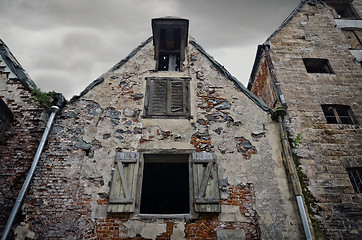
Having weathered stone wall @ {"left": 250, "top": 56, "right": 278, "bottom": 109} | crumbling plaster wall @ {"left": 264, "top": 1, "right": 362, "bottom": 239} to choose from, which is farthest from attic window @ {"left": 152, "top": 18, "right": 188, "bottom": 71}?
crumbling plaster wall @ {"left": 264, "top": 1, "right": 362, "bottom": 239}

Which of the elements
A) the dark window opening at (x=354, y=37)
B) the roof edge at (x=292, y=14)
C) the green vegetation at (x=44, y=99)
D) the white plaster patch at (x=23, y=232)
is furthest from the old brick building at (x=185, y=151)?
the dark window opening at (x=354, y=37)

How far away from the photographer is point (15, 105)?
21.9ft

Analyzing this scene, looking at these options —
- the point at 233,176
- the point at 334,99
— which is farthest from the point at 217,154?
the point at 334,99

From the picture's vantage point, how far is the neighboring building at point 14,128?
5.41 meters

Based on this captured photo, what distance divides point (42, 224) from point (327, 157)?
24.2ft

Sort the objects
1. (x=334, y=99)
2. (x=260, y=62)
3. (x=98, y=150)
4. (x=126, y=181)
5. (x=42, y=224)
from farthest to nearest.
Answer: (x=260, y=62)
(x=334, y=99)
(x=98, y=150)
(x=126, y=181)
(x=42, y=224)

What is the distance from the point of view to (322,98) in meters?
8.09

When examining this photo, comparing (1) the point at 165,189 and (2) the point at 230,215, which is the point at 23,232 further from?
(1) the point at 165,189

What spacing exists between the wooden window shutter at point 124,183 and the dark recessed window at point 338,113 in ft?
21.2

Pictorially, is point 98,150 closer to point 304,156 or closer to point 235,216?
point 235,216

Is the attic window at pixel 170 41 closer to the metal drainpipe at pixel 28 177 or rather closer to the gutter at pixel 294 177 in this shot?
the metal drainpipe at pixel 28 177

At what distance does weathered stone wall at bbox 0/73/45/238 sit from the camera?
533 centimetres

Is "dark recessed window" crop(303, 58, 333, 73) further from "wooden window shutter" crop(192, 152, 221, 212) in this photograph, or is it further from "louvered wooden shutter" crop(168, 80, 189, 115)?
"wooden window shutter" crop(192, 152, 221, 212)

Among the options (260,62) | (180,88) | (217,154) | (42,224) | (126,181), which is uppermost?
(260,62)
